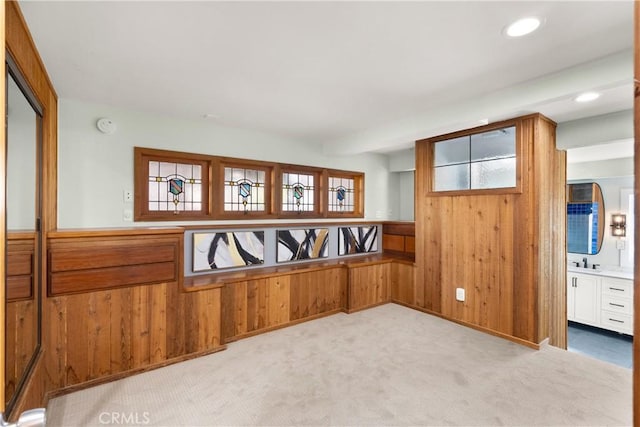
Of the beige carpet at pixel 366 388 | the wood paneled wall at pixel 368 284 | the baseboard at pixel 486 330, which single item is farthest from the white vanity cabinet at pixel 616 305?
the wood paneled wall at pixel 368 284

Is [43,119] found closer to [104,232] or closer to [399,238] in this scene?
[104,232]

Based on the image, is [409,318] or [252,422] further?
[409,318]

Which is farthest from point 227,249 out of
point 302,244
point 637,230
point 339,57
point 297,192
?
point 637,230

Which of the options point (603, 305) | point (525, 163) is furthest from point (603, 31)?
point (603, 305)

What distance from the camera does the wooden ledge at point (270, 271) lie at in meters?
3.05

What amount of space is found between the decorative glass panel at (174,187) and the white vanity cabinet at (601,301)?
561cm

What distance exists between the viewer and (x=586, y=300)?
4742 mm

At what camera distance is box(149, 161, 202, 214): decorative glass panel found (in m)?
3.28

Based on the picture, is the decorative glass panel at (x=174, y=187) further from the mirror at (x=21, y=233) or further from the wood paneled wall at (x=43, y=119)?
the mirror at (x=21, y=233)

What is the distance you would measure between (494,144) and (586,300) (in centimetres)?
326

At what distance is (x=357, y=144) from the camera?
402 cm

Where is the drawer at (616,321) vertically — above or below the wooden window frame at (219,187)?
below

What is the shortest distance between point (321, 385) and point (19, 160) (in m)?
2.46

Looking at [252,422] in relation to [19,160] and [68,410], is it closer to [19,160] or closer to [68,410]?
[68,410]
